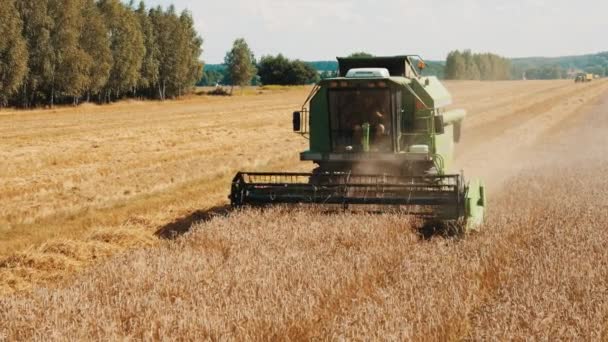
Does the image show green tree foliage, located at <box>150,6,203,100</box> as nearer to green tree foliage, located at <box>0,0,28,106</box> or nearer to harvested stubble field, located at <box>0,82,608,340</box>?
green tree foliage, located at <box>0,0,28,106</box>

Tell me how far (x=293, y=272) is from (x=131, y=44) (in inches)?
2004

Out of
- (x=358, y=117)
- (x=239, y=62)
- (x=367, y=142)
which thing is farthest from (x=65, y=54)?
(x=367, y=142)

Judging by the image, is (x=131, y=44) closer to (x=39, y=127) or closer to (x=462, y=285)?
(x=39, y=127)

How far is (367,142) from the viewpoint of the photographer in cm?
1081

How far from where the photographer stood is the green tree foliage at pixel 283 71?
95.6 metres

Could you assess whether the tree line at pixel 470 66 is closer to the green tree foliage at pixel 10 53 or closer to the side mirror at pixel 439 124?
the green tree foliage at pixel 10 53

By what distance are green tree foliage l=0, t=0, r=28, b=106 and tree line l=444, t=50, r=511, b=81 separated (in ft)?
455

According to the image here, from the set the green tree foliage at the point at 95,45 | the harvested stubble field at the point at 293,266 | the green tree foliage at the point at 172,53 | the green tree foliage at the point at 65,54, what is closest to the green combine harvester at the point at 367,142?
the harvested stubble field at the point at 293,266

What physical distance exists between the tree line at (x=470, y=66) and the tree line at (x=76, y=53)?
118 m

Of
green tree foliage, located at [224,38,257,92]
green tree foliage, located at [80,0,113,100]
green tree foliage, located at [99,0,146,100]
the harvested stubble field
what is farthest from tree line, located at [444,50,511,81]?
the harvested stubble field

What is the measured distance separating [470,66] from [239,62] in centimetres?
10878

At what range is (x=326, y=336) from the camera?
510cm

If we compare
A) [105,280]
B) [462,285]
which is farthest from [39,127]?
[462,285]

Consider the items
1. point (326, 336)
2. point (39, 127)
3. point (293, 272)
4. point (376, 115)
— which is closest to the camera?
point (326, 336)
